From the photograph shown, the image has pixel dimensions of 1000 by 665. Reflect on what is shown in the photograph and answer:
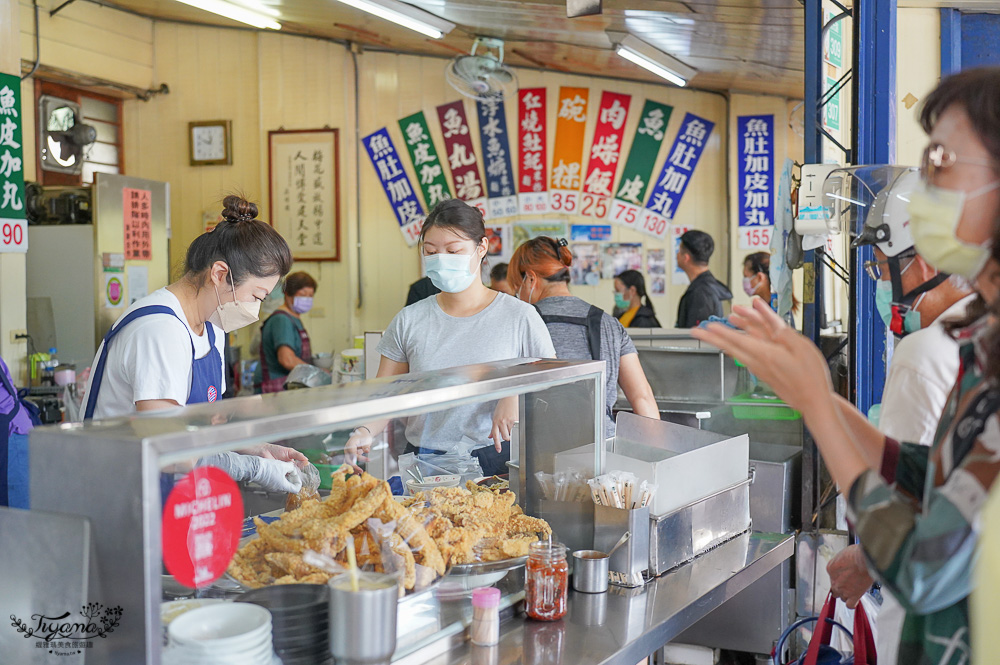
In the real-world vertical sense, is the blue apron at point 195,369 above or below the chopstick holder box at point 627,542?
above

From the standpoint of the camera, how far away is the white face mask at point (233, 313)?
247cm

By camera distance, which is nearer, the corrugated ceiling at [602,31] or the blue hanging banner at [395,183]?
the corrugated ceiling at [602,31]

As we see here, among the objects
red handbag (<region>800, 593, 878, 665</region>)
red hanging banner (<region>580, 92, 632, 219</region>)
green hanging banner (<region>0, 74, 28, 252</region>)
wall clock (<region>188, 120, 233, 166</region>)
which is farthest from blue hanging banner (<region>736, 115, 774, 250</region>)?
red handbag (<region>800, 593, 878, 665</region>)

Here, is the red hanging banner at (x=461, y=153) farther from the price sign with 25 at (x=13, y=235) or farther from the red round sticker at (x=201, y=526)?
the red round sticker at (x=201, y=526)

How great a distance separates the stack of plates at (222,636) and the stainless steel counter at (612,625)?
29 cm

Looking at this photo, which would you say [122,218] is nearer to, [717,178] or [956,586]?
[717,178]

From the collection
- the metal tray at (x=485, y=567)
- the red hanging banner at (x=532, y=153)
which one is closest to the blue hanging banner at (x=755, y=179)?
the red hanging banner at (x=532, y=153)

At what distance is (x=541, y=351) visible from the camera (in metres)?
2.92

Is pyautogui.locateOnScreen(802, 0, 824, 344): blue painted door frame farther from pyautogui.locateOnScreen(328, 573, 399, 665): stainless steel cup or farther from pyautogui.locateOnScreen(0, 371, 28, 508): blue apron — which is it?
pyautogui.locateOnScreen(0, 371, 28, 508): blue apron

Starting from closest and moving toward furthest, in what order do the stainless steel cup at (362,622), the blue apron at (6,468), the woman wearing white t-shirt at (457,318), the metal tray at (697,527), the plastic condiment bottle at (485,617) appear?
1. the stainless steel cup at (362,622)
2. the plastic condiment bottle at (485,617)
3. the metal tray at (697,527)
4. the blue apron at (6,468)
5. the woman wearing white t-shirt at (457,318)

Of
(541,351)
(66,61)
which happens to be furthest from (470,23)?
(541,351)

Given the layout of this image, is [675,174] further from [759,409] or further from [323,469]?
[323,469]

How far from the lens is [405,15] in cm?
554

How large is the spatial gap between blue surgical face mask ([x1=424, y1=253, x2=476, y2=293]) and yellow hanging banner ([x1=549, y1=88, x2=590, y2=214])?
16.5 feet
